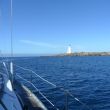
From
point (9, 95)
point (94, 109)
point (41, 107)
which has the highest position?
point (9, 95)

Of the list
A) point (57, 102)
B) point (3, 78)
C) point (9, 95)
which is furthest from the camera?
point (57, 102)

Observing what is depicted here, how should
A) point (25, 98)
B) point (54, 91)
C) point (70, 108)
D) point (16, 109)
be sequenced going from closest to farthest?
point (16, 109) < point (25, 98) < point (70, 108) < point (54, 91)

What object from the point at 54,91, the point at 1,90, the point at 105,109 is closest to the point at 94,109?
the point at 105,109

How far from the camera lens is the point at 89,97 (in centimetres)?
2314

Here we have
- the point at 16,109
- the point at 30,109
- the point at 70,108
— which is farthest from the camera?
the point at 70,108

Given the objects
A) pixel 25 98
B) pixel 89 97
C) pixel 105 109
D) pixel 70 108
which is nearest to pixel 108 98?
pixel 89 97

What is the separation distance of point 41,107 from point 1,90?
201 cm

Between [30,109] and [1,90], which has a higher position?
[1,90]

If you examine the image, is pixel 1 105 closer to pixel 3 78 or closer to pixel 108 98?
pixel 3 78

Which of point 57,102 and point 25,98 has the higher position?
point 25,98

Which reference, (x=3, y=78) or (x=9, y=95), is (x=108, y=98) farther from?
(x=9, y=95)

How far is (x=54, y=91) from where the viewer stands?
79.9 feet

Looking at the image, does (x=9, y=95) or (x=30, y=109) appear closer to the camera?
(x=9, y=95)

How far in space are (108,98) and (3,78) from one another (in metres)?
14.1
